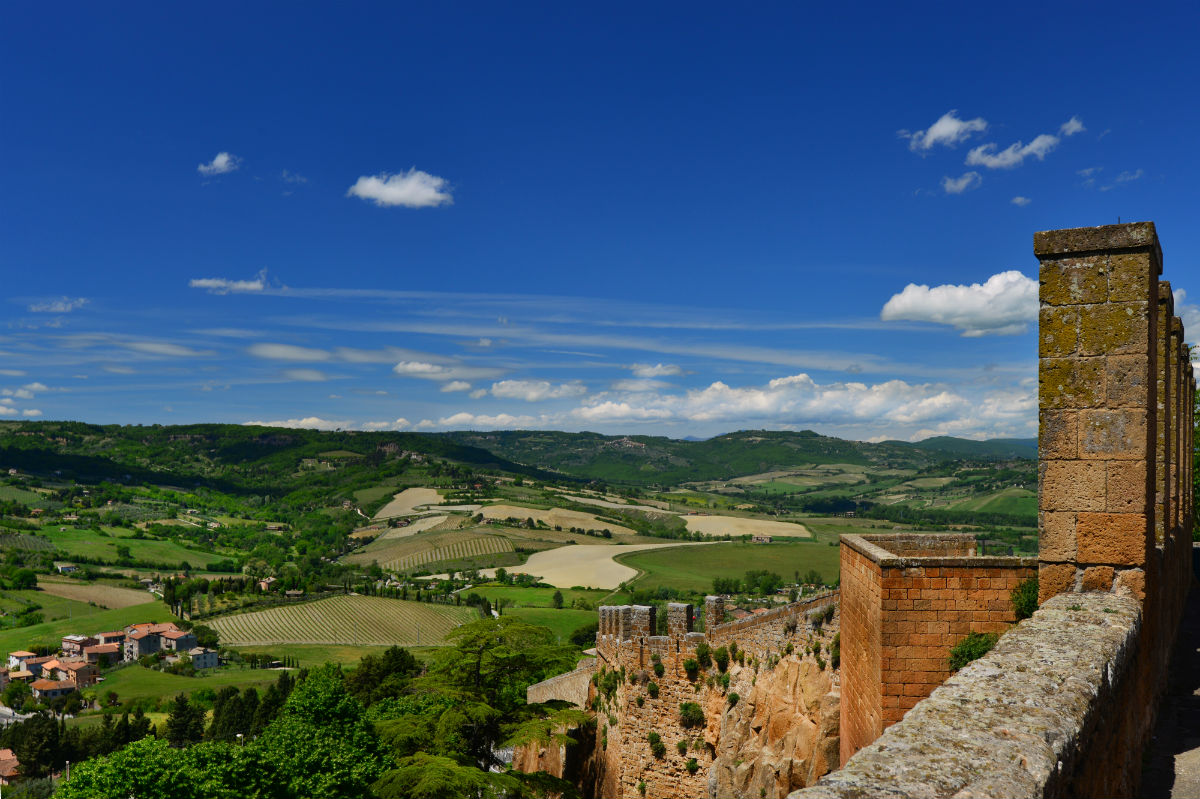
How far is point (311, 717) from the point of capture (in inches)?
1146

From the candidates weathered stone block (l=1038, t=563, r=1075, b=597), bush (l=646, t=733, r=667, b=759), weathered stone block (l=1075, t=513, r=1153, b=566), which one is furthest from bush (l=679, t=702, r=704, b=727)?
weathered stone block (l=1075, t=513, r=1153, b=566)

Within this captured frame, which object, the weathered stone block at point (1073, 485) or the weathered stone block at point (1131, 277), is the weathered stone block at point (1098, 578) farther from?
the weathered stone block at point (1131, 277)

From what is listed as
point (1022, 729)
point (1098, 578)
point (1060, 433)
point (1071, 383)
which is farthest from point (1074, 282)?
point (1022, 729)

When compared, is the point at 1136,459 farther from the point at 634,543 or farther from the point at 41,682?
the point at 634,543

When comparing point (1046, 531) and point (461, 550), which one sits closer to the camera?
point (1046, 531)

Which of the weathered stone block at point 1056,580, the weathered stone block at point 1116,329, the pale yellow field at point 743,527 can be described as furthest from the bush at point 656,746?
the pale yellow field at point 743,527

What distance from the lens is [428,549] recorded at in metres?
157

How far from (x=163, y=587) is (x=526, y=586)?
239 feet

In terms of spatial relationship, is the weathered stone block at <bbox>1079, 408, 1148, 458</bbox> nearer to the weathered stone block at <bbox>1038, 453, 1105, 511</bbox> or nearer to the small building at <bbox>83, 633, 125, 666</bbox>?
the weathered stone block at <bbox>1038, 453, 1105, 511</bbox>

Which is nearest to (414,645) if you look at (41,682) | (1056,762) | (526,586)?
(526,586)

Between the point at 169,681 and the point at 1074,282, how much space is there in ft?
345

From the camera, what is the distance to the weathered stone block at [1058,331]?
839 centimetres

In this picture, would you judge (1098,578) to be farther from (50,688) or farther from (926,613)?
A: (50,688)

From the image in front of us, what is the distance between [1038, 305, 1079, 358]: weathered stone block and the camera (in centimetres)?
839
